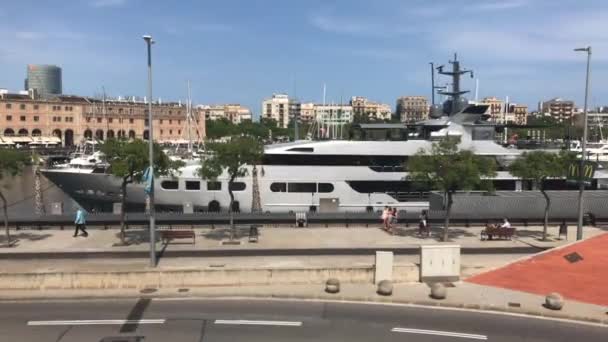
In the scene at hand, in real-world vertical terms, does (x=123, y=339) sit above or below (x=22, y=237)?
above

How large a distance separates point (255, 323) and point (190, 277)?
360 cm

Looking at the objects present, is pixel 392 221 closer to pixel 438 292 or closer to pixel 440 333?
pixel 438 292

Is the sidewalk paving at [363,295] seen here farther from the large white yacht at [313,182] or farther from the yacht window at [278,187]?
the yacht window at [278,187]

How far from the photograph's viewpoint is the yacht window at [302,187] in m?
33.0

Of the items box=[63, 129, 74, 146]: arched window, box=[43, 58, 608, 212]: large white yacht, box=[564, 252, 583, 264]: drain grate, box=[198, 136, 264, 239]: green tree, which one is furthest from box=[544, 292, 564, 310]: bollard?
box=[63, 129, 74, 146]: arched window

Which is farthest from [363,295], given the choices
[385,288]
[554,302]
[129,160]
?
[129,160]

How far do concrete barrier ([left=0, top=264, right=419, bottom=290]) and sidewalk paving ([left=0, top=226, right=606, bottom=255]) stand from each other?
5083mm

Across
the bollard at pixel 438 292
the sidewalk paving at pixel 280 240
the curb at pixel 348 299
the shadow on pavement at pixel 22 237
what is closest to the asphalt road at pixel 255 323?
the curb at pixel 348 299

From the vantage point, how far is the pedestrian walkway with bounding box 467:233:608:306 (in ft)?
48.8

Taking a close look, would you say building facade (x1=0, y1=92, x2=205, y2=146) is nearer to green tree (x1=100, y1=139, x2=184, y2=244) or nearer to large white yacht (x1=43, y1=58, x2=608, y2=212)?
large white yacht (x1=43, y1=58, x2=608, y2=212)

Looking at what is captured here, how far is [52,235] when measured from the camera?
22.4 metres

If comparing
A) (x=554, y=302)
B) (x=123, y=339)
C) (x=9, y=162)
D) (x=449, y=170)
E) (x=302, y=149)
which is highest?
(x=302, y=149)

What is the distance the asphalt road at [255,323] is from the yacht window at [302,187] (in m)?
19.5

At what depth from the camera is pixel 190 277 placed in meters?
14.7
